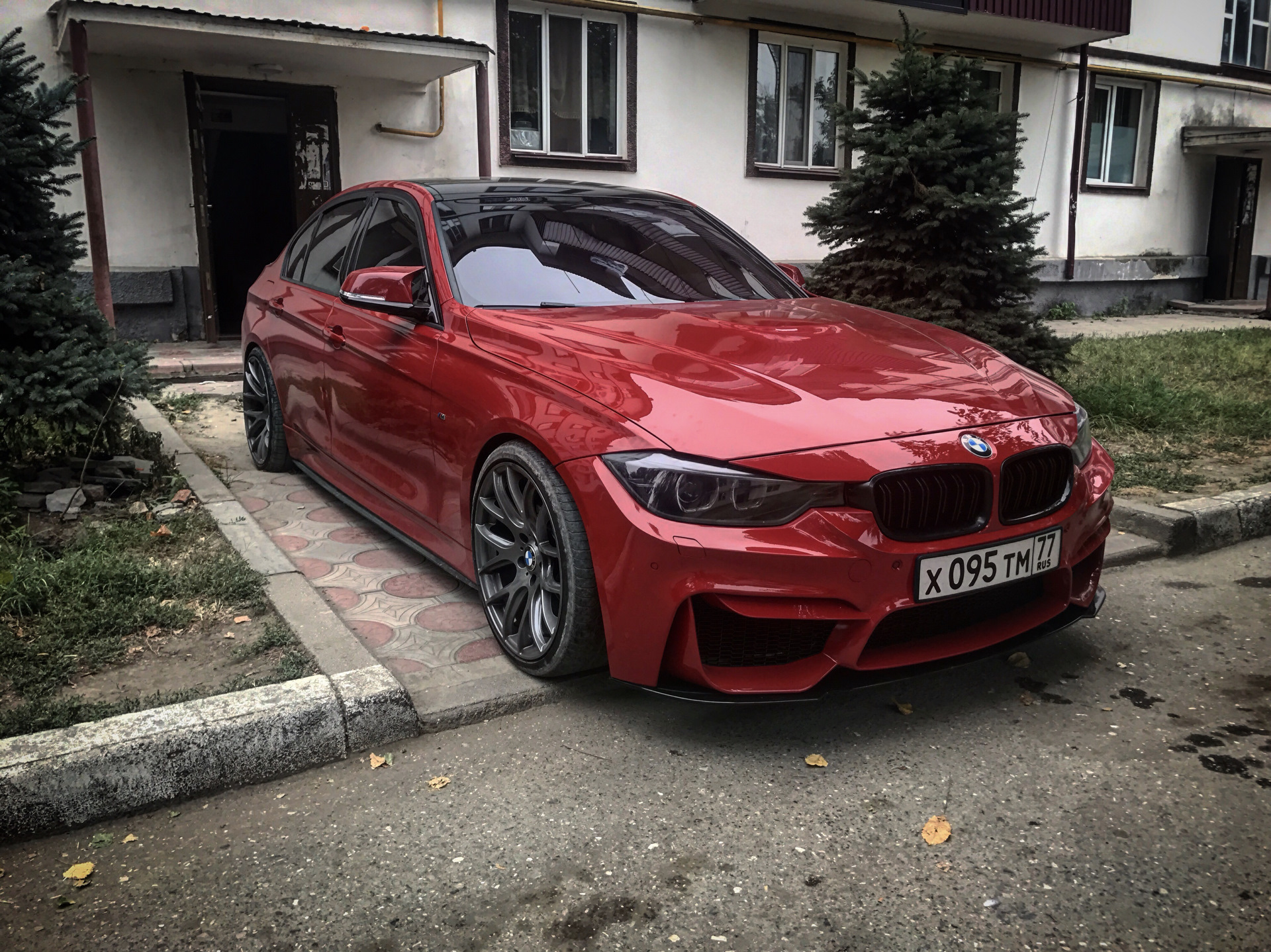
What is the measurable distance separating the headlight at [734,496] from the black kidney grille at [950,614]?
37 cm

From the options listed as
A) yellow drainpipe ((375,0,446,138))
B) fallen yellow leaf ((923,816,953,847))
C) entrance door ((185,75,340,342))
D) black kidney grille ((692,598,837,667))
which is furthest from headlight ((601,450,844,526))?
yellow drainpipe ((375,0,446,138))

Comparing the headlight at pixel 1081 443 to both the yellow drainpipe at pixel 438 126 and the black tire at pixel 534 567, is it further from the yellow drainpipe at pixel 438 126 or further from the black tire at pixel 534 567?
the yellow drainpipe at pixel 438 126

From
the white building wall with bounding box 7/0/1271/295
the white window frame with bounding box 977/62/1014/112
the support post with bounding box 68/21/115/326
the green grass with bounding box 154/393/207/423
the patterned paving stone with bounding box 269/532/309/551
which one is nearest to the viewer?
the patterned paving stone with bounding box 269/532/309/551

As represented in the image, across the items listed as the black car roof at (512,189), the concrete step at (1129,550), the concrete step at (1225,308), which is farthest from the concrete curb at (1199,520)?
the concrete step at (1225,308)

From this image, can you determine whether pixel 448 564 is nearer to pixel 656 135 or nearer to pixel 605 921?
pixel 605 921

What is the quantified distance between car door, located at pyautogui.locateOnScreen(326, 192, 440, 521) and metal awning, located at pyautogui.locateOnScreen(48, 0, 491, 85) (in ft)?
18.1

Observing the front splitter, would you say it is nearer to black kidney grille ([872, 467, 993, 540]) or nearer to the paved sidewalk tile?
black kidney grille ([872, 467, 993, 540])

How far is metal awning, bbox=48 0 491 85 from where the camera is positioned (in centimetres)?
859

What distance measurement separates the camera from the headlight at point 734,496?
8.56ft

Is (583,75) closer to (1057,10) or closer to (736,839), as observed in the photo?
(1057,10)

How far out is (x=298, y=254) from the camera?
5297mm

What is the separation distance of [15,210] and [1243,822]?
17.0 feet

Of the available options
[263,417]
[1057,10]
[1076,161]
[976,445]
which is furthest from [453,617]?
[1076,161]

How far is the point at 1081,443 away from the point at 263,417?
4125 millimetres
